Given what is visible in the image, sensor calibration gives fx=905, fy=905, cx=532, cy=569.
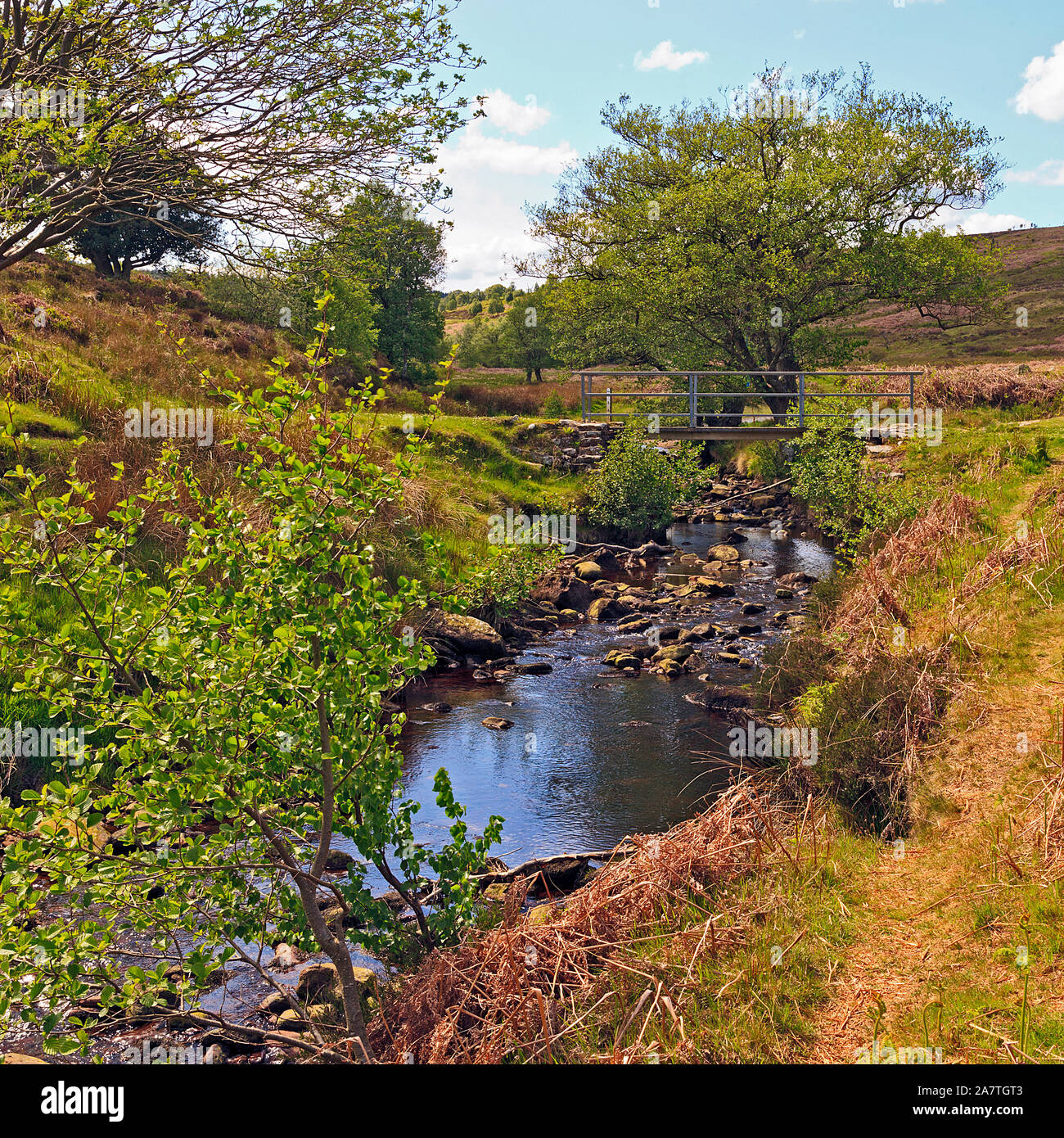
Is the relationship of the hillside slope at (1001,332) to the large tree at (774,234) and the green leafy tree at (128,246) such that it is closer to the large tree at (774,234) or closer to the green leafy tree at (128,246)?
the large tree at (774,234)

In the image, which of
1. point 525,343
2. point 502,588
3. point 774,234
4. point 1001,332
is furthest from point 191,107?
point 1001,332

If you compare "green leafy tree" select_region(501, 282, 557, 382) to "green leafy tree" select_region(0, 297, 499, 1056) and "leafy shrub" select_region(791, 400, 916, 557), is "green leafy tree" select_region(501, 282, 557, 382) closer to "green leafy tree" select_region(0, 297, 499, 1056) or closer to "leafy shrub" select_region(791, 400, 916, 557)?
"leafy shrub" select_region(791, 400, 916, 557)

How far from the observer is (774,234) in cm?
2788

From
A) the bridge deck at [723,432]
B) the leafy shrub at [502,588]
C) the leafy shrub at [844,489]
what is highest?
the bridge deck at [723,432]

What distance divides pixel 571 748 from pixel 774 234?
21.1 meters

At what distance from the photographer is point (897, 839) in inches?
296

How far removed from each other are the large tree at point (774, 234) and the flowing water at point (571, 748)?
1481cm

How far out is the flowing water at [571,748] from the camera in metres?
10.5

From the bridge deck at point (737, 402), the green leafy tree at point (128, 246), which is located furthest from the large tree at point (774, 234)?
the green leafy tree at point (128, 246)

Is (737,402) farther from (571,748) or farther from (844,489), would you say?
(571,748)
